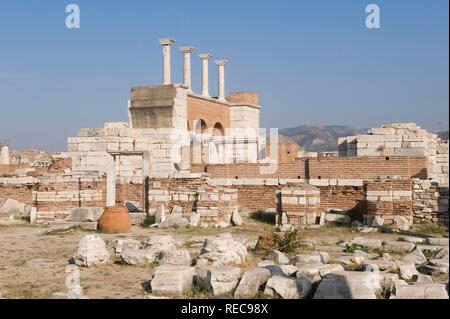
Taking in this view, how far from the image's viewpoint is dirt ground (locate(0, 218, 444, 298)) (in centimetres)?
742

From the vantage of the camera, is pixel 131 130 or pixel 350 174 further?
pixel 131 130

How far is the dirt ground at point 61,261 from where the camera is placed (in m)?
7.42

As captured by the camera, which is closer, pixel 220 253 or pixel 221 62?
pixel 220 253

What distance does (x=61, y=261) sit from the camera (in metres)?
9.73

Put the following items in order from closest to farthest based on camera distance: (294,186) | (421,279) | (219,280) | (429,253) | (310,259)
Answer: (219,280), (421,279), (310,259), (429,253), (294,186)

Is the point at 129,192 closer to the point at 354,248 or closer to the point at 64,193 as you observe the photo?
the point at 64,193

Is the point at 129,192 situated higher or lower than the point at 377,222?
higher

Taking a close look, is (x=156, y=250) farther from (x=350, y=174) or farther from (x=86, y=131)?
(x=86, y=131)

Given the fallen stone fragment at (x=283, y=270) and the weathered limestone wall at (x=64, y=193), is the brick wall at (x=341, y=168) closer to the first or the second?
the weathered limestone wall at (x=64, y=193)

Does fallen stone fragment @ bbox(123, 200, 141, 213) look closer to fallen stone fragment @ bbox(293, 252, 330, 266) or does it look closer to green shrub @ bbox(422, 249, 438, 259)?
fallen stone fragment @ bbox(293, 252, 330, 266)

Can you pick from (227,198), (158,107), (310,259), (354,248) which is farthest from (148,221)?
(310,259)

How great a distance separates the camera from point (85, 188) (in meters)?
17.7
